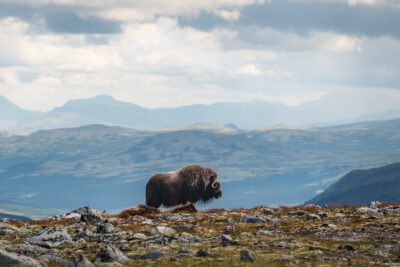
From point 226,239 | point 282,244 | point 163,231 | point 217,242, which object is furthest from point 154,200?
point 282,244

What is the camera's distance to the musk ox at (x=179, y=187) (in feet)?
115

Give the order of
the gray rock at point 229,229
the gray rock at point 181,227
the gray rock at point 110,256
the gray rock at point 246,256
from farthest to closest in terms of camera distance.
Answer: the gray rock at point 181,227
the gray rock at point 229,229
the gray rock at point 110,256
the gray rock at point 246,256

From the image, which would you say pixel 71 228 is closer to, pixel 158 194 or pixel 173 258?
pixel 173 258

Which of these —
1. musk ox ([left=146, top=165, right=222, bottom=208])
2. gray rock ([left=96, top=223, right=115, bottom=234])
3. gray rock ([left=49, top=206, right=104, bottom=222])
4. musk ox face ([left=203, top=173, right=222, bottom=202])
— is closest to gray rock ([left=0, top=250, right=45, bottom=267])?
A: gray rock ([left=96, top=223, right=115, bottom=234])

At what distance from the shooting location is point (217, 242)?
17.5 m

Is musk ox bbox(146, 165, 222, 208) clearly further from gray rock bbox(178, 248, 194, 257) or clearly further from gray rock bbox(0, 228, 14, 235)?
gray rock bbox(178, 248, 194, 257)

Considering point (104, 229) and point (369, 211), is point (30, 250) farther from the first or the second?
point (369, 211)

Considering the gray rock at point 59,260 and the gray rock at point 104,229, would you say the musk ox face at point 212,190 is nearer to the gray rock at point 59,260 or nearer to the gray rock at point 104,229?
the gray rock at point 104,229

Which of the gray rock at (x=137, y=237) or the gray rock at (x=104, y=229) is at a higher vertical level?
the gray rock at (x=104, y=229)

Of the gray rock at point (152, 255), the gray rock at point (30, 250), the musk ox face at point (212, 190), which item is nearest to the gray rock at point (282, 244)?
the gray rock at point (152, 255)

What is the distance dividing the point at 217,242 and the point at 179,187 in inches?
695

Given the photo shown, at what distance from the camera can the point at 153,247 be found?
54.5 ft

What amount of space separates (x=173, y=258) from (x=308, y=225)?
912 cm

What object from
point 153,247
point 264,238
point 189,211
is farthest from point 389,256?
point 189,211
